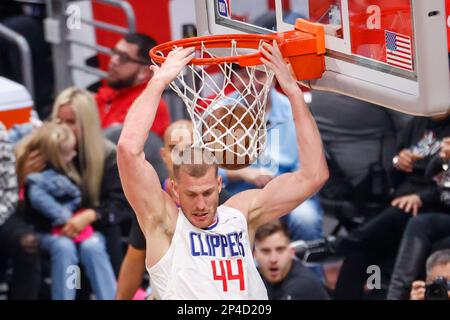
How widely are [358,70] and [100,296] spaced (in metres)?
2.43

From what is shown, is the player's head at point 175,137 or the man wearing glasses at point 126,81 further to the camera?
the man wearing glasses at point 126,81

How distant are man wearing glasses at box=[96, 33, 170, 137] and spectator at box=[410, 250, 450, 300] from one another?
183cm

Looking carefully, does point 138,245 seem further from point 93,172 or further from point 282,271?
point 93,172

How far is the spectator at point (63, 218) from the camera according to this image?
696cm

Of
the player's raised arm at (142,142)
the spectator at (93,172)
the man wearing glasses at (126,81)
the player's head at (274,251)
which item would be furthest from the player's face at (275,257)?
the player's raised arm at (142,142)

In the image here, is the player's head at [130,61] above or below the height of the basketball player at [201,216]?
above

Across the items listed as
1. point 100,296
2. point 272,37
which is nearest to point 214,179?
point 272,37

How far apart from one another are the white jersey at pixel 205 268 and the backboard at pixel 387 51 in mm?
785

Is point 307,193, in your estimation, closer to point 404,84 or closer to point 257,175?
point 404,84

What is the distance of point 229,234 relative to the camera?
16.7 ft

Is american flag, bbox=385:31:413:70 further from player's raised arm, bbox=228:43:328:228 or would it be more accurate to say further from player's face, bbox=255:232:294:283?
player's face, bbox=255:232:294:283

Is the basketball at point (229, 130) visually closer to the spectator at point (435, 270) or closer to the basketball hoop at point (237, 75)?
the basketball hoop at point (237, 75)

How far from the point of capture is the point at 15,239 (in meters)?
7.02

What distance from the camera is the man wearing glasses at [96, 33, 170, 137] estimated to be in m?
7.21
